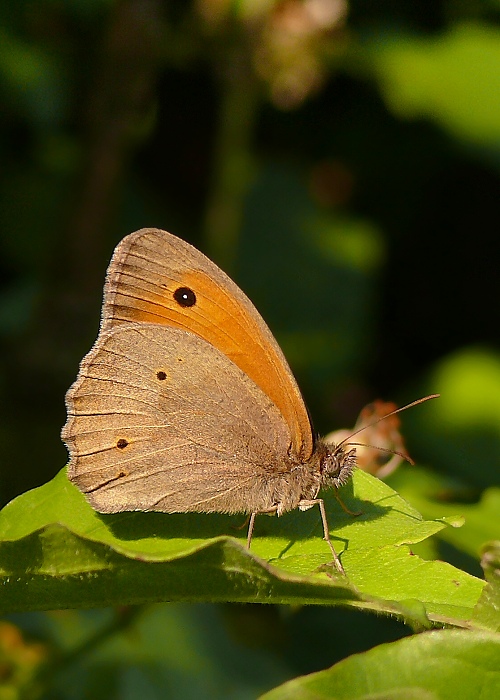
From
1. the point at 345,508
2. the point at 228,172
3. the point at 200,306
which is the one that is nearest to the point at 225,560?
the point at 345,508

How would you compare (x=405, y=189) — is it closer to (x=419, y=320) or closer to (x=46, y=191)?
(x=419, y=320)

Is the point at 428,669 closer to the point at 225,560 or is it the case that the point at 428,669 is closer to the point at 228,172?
the point at 225,560

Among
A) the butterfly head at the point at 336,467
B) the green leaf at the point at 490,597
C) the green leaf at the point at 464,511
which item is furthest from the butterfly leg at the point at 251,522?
the green leaf at the point at 490,597

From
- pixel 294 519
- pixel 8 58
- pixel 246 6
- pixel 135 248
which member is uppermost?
pixel 246 6

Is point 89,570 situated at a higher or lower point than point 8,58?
lower

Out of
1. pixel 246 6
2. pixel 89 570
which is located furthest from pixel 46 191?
pixel 89 570

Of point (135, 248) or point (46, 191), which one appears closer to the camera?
point (135, 248)

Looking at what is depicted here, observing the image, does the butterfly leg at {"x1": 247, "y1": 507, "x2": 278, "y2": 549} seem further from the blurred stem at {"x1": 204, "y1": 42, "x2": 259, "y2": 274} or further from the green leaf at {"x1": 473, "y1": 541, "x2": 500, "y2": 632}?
the blurred stem at {"x1": 204, "y1": 42, "x2": 259, "y2": 274}
